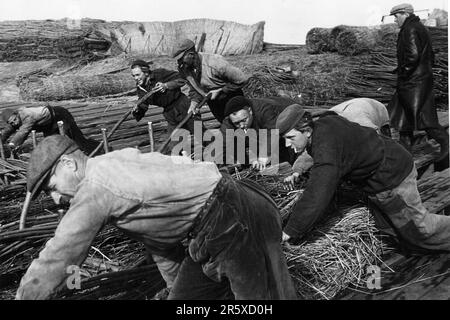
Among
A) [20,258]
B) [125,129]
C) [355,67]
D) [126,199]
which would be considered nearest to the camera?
[126,199]

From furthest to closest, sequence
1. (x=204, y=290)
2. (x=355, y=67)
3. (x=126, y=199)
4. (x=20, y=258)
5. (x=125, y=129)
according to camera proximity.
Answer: (x=355, y=67) → (x=125, y=129) → (x=20, y=258) → (x=204, y=290) → (x=126, y=199)

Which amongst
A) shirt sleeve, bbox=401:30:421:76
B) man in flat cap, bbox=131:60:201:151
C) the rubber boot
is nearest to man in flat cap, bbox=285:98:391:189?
the rubber boot

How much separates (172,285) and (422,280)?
1614 millimetres

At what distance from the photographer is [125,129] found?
7887 millimetres

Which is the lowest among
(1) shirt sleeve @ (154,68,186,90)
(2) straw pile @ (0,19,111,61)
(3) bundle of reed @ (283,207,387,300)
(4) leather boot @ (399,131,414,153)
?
(2) straw pile @ (0,19,111,61)

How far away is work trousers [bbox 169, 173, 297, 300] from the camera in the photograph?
2791mm

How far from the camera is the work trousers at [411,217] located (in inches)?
156

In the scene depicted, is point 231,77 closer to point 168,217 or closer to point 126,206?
point 168,217

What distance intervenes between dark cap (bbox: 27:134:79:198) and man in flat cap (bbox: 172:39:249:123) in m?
3.85

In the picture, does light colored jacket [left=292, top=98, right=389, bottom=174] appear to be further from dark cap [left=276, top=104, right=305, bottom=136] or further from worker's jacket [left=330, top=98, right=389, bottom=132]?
dark cap [left=276, top=104, right=305, bottom=136]

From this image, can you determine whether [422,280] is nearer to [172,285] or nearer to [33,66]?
[172,285]

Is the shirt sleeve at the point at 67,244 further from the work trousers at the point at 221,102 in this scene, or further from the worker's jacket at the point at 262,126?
the work trousers at the point at 221,102

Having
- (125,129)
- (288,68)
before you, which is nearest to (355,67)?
(288,68)
